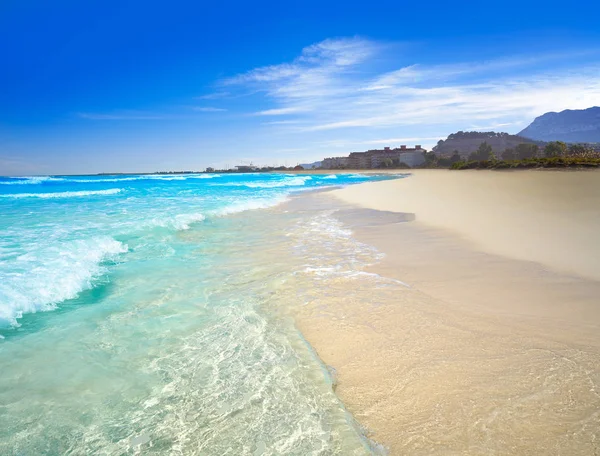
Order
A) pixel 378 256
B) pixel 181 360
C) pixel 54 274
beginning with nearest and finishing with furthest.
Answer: pixel 181 360, pixel 54 274, pixel 378 256

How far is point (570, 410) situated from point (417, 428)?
996 millimetres

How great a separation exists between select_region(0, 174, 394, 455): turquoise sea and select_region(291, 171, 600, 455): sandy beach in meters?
0.35

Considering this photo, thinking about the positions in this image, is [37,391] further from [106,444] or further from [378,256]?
[378,256]

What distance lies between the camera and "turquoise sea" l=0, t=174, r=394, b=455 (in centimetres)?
211

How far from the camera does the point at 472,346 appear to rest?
118 inches

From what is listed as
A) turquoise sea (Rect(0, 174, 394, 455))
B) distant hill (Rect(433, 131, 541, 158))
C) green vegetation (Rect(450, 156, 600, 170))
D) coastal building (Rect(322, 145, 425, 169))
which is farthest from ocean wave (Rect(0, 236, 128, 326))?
distant hill (Rect(433, 131, 541, 158))

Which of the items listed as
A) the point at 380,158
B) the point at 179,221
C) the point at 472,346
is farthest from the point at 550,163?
the point at 380,158

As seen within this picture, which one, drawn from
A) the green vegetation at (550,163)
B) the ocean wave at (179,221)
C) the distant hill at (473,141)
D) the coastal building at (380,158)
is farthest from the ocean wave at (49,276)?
the distant hill at (473,141)

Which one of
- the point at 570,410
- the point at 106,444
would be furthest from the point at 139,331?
the point at 570,410

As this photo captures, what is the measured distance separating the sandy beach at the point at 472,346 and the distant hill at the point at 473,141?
470ft

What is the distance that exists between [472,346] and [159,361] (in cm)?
276

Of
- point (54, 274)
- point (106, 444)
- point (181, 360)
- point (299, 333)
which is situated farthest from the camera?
point (54, 274)

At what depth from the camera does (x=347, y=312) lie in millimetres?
3928

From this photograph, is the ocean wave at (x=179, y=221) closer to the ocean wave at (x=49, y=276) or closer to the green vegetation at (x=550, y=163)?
the ocean wave at (x=49, y=276)
